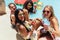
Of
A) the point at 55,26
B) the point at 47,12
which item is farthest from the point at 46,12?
the point at 55,26

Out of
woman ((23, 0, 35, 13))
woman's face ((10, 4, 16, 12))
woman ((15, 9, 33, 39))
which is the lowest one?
woman ((15, 9, 33, 39))

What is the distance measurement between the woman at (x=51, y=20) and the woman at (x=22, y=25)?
149 millimetres

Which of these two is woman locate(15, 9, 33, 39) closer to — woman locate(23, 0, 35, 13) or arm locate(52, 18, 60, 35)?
Answer: woman locate(23, 0, 35, 13)

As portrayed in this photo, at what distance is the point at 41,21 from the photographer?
1.21 meters

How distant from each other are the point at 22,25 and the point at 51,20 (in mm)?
233

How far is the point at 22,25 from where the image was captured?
128 centimetres

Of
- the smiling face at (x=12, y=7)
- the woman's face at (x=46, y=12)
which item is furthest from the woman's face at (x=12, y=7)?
the woman's face at (x=46, y=12)

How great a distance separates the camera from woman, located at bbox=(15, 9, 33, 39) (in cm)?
126

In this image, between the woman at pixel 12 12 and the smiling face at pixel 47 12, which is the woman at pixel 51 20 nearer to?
the smiling face at pixel 47 12

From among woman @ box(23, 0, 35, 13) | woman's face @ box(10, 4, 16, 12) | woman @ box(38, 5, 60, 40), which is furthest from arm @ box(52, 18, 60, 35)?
woman's face @ box(10, 4, 16, 12)

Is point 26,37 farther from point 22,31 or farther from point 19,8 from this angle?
point 19,8

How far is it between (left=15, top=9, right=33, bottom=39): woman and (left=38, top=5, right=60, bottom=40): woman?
15 cm

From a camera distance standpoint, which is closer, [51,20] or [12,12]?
[51,20]

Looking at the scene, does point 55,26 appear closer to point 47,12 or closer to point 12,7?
point 47,12
